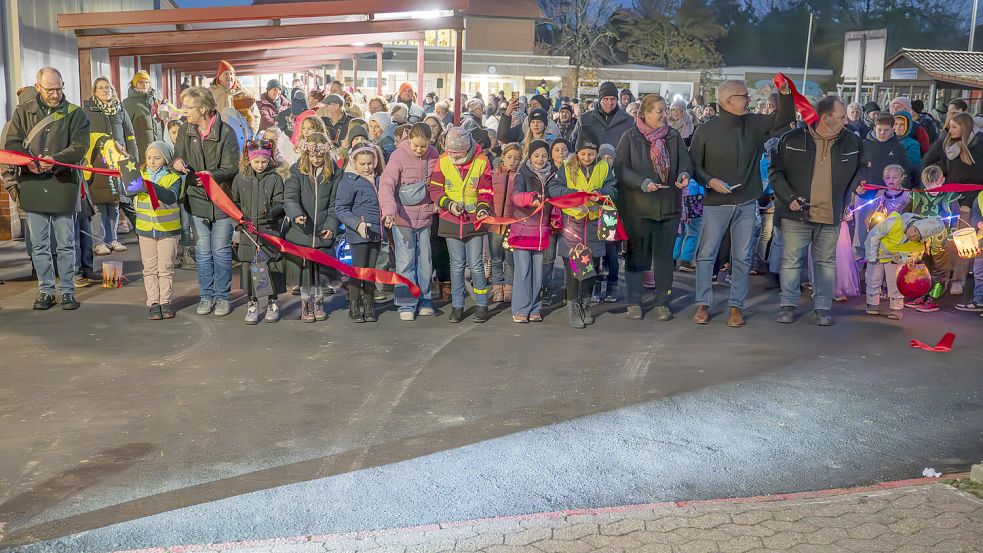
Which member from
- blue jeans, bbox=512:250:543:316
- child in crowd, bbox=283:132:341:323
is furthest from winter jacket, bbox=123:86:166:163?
blue jeans, bbox=512:250:543:316

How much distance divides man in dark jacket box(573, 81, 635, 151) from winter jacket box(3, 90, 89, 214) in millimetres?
5434

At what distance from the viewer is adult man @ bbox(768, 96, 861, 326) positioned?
29.5 feet

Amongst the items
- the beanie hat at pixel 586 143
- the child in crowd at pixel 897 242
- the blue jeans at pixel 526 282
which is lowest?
the blue jeans at pixel 526 282

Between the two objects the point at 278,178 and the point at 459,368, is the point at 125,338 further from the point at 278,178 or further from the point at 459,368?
the point at 459,368

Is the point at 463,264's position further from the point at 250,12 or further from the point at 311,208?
the point at 250,12

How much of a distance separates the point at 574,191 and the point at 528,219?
0.52 metres

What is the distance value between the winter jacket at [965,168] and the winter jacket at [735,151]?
2177 millimetres

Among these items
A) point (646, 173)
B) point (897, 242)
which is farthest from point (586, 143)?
point (897, 242)

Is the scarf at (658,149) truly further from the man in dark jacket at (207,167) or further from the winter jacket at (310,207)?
the man in dark jacket at (207,167)

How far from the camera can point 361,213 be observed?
911 centimetres

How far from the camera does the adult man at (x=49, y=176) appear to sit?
9258mm

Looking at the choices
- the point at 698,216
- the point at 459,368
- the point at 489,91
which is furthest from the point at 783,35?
the point at 459,368

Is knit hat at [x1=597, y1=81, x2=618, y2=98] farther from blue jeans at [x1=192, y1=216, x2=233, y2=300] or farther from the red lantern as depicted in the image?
blue jeans at [x1=192, y1=216, x2=233, y2=300]

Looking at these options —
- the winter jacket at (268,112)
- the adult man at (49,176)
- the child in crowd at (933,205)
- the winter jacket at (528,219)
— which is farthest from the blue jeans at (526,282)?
the winter jacket at (268,112)
